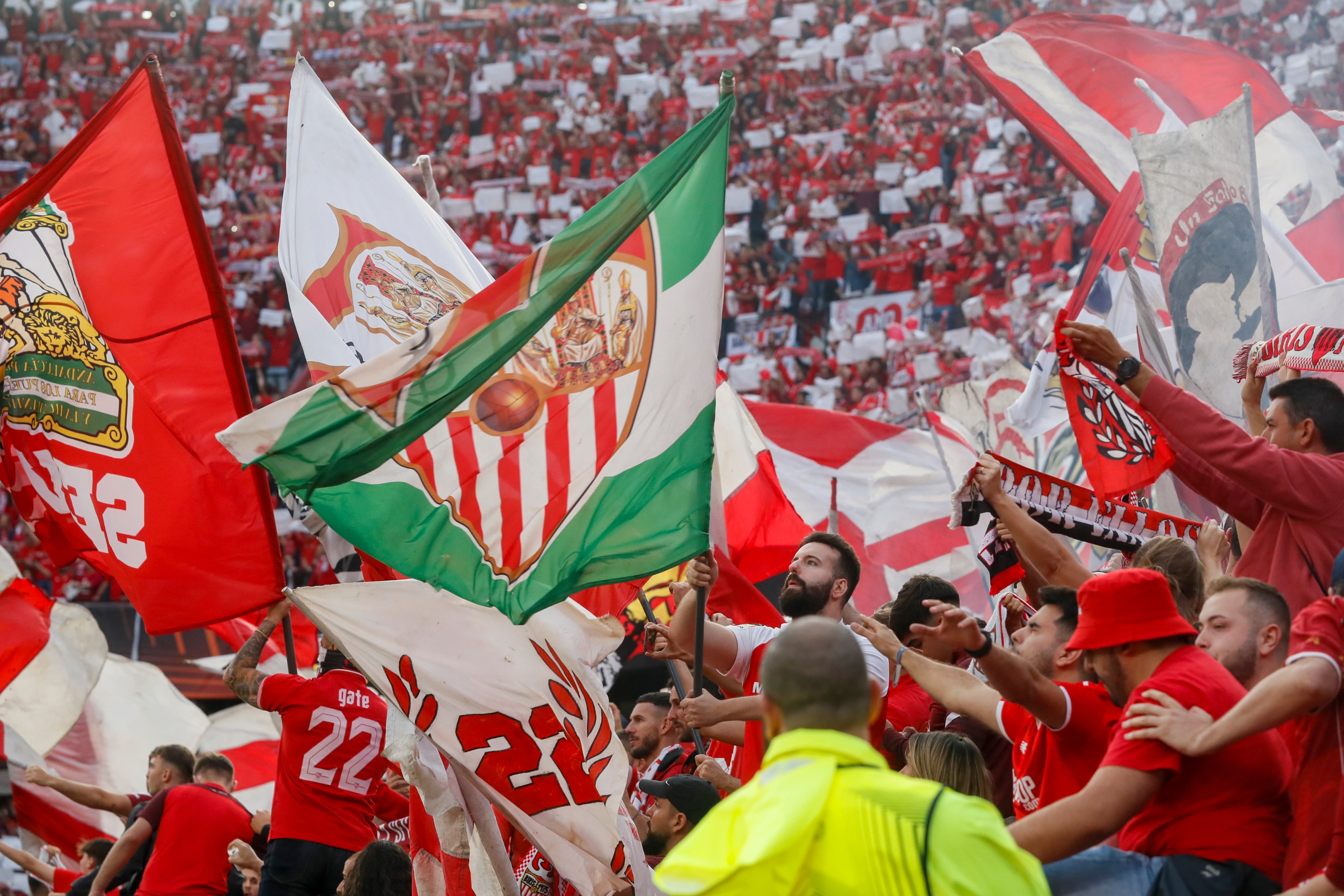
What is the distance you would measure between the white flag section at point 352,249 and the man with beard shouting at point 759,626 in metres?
2.09

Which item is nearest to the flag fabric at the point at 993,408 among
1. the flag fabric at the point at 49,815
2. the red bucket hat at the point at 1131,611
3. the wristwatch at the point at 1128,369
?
the wristwatch at the point at 1128,369

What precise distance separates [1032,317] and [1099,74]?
8.78 meters

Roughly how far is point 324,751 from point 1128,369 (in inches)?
150

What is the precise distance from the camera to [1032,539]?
15.0 ft

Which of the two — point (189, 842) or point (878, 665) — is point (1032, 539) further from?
point (189, 842)

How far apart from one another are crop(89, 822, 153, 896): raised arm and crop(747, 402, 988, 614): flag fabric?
3949 mm

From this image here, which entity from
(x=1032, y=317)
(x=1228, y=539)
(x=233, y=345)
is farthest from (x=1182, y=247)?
(x=1032, y=317)

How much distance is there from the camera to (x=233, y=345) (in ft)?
21.0

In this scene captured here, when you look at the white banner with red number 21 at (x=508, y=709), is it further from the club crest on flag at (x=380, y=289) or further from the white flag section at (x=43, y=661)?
the white flag section at (x=43, y=661)

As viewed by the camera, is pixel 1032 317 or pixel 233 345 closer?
pixel 233 345

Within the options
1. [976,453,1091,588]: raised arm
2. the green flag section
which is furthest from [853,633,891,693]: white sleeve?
the green flag section

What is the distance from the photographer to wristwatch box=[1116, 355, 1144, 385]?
163 inches

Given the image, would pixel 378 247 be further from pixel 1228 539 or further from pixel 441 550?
pixel 1228 539

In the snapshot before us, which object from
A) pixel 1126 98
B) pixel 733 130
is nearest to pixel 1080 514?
pixel 1126 98
